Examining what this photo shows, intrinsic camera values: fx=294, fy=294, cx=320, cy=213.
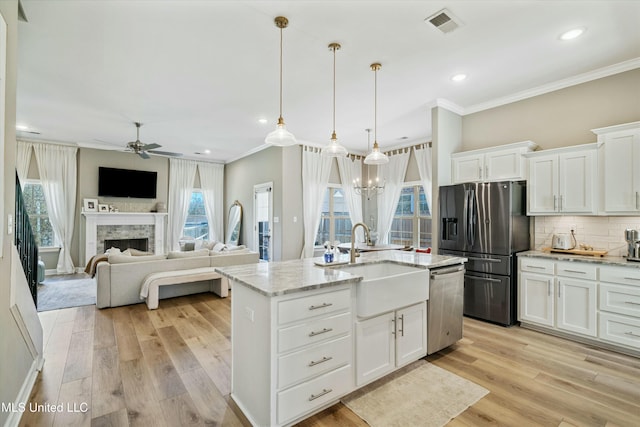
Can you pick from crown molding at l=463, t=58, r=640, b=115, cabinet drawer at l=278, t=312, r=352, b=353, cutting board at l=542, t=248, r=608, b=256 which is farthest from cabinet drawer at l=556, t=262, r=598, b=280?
cabinet drawer at l=278, t=312, r=352, b=353

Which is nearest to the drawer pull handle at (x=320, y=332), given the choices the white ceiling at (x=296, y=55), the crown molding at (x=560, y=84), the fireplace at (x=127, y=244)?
the white ceiling at (x=296, y=55)

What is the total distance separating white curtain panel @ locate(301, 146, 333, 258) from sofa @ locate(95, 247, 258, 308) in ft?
6.13

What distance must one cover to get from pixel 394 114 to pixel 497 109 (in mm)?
1463

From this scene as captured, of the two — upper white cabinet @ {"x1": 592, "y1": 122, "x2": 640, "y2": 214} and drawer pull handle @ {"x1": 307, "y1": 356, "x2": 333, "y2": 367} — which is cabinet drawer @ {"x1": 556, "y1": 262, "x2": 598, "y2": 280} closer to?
upper white cabinet @ {"x1": 592, "y1": 122, "x2": 640, "y2": 214}

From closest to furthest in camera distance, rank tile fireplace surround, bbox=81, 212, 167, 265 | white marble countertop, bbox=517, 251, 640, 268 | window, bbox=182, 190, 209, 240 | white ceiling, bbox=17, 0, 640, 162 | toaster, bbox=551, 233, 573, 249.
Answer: white ceiling, bbox=17, 0, 640, 162
white marble countertop, bbox=517, 251, 640, 268
toaster, bbox=551, 233, 573, 249
tile fireplace surround, bbox=81, 212, 167, 265
window, bbox=182, 190, 209, 240

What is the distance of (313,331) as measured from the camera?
1.96m

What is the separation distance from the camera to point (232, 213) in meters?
8.43

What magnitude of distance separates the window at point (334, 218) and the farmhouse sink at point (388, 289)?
4.06 m

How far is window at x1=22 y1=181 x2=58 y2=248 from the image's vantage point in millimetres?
6461

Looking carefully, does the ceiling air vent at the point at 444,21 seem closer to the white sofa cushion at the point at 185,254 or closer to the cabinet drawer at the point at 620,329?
the cabinet drawer at the point at 620,329

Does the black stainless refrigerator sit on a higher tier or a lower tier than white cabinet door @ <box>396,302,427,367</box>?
higher

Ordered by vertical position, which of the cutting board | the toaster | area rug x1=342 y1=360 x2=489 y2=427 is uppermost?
the toaster

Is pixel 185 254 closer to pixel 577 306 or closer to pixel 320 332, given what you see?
pixel 320 332

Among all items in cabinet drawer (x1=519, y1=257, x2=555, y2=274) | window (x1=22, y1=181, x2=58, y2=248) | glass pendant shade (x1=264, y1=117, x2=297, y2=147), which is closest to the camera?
glass pendant shade (x1=264, y1=117, x2=297, y2=147)
